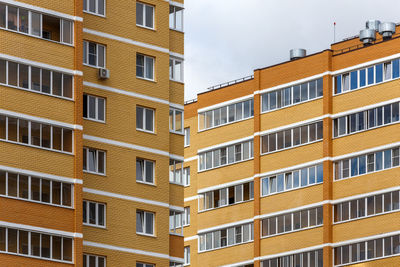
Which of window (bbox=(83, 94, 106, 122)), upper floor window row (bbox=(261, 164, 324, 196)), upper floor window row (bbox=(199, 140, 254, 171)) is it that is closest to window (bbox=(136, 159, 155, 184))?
window (bbox=(83, 94, 106, 122))

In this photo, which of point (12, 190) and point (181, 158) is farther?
point (181, 158)

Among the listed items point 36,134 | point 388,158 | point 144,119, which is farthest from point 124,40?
point 388,158

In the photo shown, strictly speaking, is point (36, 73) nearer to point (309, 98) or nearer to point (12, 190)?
point (12, 190)

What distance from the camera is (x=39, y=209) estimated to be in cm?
7106

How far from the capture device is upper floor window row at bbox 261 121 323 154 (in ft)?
319

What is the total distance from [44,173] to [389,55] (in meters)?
30.9

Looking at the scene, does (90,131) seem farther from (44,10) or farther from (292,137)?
(292,137)

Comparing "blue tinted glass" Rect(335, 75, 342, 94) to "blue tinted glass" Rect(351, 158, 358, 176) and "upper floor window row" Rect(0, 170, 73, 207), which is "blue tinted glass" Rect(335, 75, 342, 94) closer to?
"blue tinted glass" Rect(351, 158, 358, 176)

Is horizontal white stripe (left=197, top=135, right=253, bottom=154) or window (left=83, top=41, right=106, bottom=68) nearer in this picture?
window (left=83, top=41, right=106, bottom=68)

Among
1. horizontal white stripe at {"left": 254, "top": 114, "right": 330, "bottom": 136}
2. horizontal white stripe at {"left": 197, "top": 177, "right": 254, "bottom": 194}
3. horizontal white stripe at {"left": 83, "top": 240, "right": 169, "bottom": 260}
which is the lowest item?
horizontal white stripe at {"left": 83, "top": 240, "right": 169, "bottom": 260}

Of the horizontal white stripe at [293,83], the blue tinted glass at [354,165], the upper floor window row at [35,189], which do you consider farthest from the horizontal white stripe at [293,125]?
A: the upper floor window row at [35,189]

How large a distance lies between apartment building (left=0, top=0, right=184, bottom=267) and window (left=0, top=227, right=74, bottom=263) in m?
0.05

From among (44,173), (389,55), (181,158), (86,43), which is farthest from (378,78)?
(44,173)

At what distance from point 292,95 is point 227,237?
39.9ft
